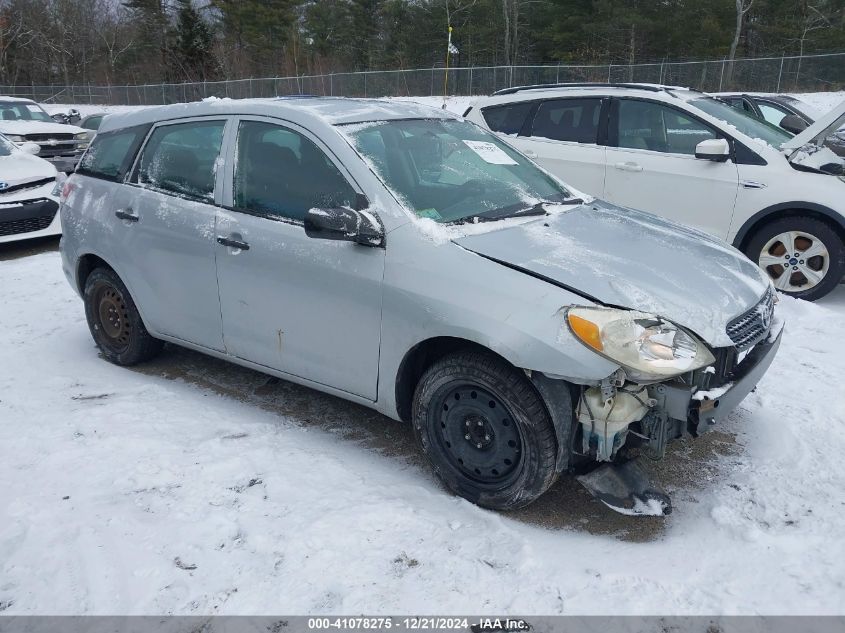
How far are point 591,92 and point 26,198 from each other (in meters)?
7.00

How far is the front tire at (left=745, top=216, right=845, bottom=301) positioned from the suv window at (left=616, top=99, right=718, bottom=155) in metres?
1.08

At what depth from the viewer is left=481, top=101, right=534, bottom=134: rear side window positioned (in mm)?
7449

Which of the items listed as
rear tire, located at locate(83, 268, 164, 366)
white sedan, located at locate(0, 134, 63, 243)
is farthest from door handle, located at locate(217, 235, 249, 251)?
white sedan, located at locate(0, 134, 63, 243)

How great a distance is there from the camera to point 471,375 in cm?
296

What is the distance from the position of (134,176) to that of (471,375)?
2901 mm

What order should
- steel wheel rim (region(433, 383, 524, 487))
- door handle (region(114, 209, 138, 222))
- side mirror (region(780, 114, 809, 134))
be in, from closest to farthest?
steel wheel rim (region(433, 383, 524, 487)), door handle (region(114, 209, 138, 222)), side mirror (region(780, 114, 809, 134))

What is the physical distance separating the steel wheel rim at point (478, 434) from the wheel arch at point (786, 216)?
13.9 ft

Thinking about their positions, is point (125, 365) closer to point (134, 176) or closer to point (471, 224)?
point (134, 176)

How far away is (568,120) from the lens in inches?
282

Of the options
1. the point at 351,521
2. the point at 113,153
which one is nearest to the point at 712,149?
the point at 351,521

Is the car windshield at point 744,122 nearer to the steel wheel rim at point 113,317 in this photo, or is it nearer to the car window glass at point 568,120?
the car window glass at point 568,120

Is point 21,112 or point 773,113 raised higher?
point 773,113

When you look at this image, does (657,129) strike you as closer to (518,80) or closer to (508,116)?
(508,116)

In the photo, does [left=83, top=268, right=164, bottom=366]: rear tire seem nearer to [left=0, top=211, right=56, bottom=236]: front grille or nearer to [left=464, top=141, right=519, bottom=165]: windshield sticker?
[left=464, top=141, right=519, bottom=165]: windshield sticker
